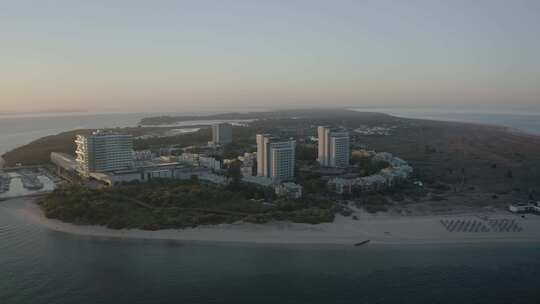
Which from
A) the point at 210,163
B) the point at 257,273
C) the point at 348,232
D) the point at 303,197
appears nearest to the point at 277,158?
the point at 303,197

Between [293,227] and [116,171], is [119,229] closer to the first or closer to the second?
[293,227]

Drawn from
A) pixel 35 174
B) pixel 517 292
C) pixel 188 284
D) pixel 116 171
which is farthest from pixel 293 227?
pixel 35 174

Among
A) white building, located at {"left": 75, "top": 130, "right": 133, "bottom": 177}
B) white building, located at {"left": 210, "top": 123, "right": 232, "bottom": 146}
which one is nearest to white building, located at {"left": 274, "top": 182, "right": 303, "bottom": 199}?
white building, located at {"left": 75, "top": 130, "right": 133, "bottom": 177}

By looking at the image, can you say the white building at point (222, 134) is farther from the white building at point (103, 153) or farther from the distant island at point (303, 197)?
the white building at point (103, 153)

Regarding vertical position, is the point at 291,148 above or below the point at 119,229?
above

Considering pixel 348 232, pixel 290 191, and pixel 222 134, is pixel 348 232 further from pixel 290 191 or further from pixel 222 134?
pixel 222 134

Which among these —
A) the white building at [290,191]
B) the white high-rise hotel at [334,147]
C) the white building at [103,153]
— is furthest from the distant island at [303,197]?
the white building at [103,153]

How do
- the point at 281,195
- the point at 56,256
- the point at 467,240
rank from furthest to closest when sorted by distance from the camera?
the point at 281,195 < the point at 467,240 < the point at 56,256

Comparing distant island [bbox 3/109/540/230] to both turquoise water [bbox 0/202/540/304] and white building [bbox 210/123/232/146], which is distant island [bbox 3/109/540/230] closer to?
turquoise water [bbox 0/202/540/304]
